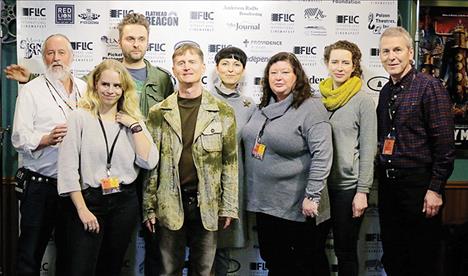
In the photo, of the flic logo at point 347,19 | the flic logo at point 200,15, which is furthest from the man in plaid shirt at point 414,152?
the flic logo at point 200,15

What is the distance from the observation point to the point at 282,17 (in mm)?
3199

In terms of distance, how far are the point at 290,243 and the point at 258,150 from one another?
515mm

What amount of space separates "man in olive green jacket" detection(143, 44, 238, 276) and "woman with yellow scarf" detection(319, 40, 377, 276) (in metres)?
0.58

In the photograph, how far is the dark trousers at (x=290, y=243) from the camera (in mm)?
2584

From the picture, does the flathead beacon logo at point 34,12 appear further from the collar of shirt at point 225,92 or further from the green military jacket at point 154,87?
the collar of shirt at point 225,92

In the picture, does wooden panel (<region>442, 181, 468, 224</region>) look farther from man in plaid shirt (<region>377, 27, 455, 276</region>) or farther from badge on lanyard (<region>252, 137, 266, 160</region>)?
badge on lanyard (<region>252, 137, 266, 160</region>)

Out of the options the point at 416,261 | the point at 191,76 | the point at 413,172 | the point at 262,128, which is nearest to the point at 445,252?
the point at 416,261

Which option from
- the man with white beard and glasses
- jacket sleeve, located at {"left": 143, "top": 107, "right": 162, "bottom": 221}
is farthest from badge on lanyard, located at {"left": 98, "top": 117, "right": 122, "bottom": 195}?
the man with white beard and glasses

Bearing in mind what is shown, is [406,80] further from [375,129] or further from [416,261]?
[416,261]

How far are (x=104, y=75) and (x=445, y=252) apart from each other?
88.8 inches

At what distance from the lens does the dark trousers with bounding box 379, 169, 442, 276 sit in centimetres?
258

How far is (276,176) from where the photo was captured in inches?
101

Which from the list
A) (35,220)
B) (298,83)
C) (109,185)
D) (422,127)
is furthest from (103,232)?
(422,127)

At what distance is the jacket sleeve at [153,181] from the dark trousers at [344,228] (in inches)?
38.8
